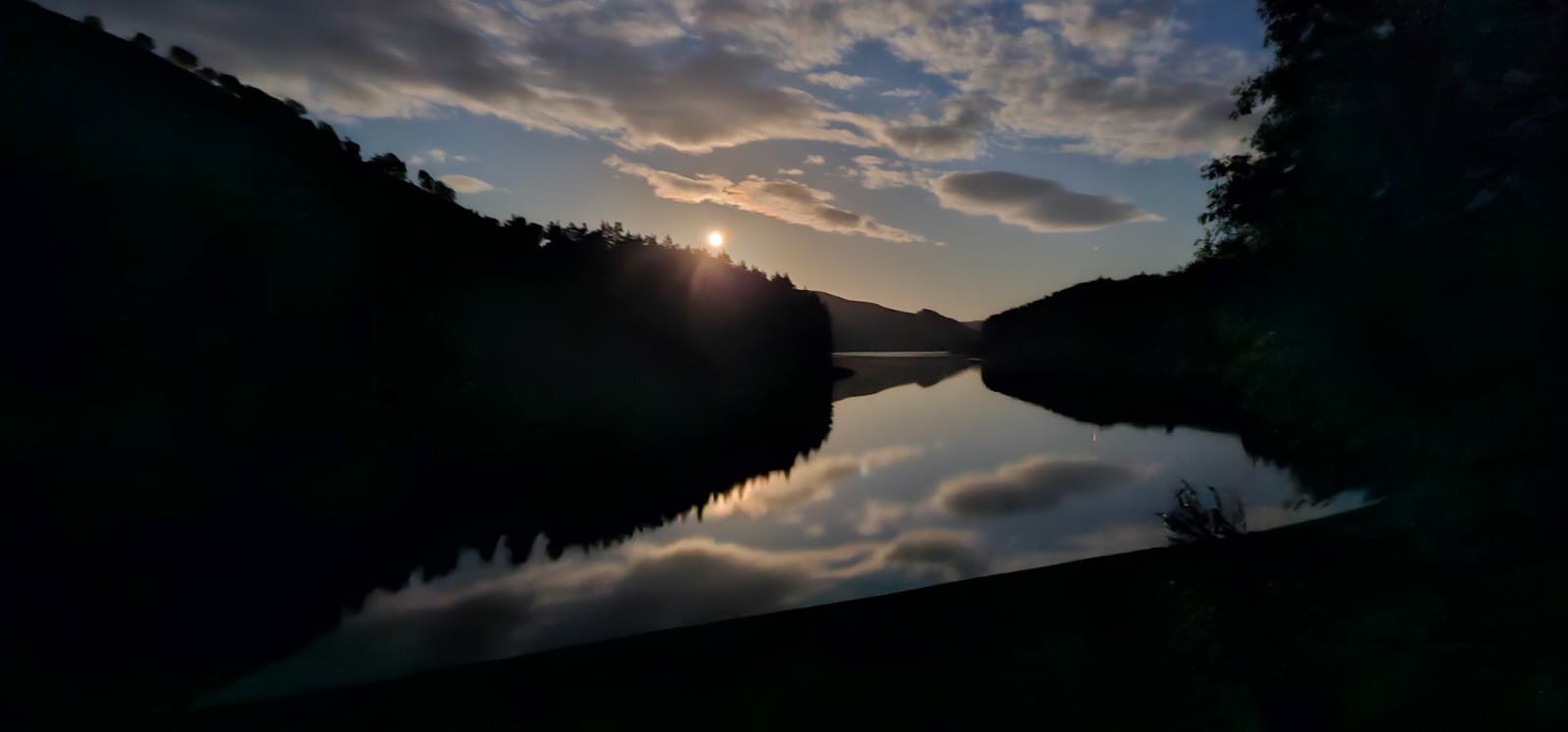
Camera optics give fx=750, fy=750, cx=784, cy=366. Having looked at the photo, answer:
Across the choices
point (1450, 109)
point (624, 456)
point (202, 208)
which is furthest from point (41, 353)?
point (1450, 109)

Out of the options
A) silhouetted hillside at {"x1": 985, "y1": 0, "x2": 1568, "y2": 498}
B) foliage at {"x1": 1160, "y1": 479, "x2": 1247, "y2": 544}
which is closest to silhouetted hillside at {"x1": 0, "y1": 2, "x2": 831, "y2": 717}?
silhouetted hillside at {"x1": 985, "y1": 0, "x2": 1568, "y2": 498}

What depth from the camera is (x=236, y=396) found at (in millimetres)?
29172

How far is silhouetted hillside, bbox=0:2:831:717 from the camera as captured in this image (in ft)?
55.7

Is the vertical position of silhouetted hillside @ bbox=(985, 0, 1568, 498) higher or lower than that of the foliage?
higher

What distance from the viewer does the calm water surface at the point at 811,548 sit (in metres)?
13.6

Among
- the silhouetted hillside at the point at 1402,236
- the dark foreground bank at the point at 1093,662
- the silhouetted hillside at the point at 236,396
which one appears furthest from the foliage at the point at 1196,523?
the silhouetted hillside at the point at 236,396

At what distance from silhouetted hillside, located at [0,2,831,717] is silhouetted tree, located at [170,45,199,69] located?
47 cm

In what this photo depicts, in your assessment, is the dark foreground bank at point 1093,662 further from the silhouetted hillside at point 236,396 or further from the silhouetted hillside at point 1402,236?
the silhouetted hillside at point 236,396

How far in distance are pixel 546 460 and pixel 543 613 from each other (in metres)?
23.5

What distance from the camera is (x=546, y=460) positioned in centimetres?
3800

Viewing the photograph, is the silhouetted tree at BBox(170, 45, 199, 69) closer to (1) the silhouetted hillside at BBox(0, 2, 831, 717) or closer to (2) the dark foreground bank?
(1) the silhouetted hillside at BBox(0, 2, 831, 717)

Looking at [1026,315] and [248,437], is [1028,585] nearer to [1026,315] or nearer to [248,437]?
[248,437]

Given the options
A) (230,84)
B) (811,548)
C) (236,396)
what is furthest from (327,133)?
(811,548)

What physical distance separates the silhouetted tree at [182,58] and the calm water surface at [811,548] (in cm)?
3194
